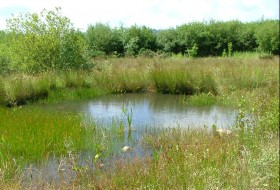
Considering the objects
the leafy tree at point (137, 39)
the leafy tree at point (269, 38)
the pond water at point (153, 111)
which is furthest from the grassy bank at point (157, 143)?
the leafy tree at point (269, 38)

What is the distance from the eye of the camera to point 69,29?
14.6 meters

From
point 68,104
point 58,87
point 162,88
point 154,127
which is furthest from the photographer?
point 162,88

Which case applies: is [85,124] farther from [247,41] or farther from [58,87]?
[247,41]

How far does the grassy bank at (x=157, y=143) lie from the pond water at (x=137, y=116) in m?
0.19

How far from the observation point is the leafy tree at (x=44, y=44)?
13.4m

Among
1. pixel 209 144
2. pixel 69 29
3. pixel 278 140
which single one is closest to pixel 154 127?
pixel 209 144

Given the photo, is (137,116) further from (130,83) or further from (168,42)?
(168,42)

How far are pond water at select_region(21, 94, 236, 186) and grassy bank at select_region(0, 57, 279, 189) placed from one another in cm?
19

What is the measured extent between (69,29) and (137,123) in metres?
7.36

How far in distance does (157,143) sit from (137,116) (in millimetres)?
2774

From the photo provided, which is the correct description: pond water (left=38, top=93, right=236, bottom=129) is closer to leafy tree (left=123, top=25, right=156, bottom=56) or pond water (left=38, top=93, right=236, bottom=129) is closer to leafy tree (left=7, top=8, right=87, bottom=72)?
leafy tree (left=7, top=8, right=87, bottom=72)

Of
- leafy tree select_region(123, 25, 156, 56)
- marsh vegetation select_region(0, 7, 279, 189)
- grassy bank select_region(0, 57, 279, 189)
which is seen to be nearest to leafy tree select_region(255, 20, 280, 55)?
leafy tree select_region(123, 25, 156, 56)

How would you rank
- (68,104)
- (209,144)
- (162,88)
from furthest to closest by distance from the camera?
(162,88) < (68,104) < (209,144)

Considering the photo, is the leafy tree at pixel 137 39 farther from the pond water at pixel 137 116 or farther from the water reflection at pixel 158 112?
the pond water at pixel 137 116
